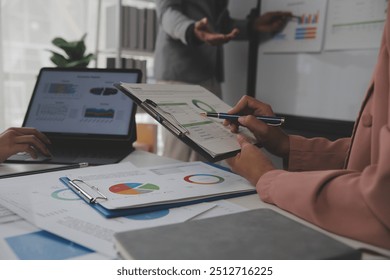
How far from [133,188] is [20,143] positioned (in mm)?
438

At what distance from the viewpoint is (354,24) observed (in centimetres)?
153

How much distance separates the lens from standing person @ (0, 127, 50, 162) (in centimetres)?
89

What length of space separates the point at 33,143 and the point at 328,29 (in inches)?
53.5

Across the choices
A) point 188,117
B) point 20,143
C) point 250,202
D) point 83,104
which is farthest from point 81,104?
point 250,202

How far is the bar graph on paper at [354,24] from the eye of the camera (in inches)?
57.5

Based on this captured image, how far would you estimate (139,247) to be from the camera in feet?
1.31

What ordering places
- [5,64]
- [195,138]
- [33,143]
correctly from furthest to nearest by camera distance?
1. [5,64]
2. [33,143]
3. [195,138]

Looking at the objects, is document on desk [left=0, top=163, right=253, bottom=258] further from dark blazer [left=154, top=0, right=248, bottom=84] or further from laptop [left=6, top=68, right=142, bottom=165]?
dark blazer [left=154, top=0, right=248, bottom=84]

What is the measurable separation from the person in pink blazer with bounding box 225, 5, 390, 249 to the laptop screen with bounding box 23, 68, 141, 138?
48 centimetres

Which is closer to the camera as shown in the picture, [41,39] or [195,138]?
[195,138]

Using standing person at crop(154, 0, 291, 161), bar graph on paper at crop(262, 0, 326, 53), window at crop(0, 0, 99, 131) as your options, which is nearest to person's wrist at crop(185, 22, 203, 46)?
standing person at crop(154, 0, 291, 161)

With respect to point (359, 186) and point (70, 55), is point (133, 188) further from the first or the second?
point (70, 55)
